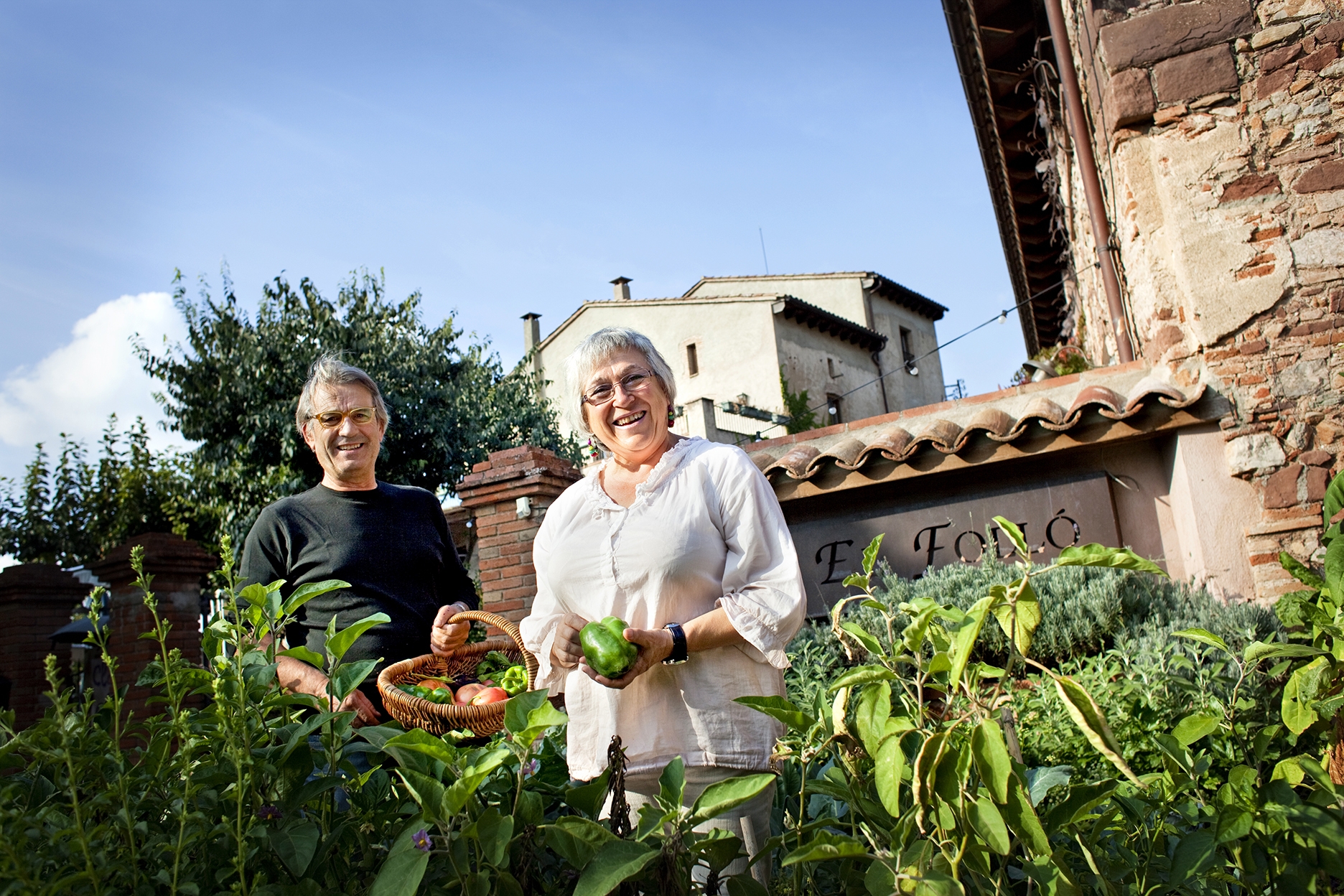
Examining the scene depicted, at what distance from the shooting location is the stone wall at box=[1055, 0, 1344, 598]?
193 inches

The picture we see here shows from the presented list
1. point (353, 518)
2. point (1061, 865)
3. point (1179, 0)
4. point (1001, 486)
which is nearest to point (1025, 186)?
point (1179, 0)

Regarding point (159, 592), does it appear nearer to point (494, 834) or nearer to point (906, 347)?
point (494, 834)

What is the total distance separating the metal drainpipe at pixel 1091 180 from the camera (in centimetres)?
640

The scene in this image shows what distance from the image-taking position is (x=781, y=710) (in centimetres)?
119

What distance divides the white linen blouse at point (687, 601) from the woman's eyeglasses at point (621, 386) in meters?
0.18

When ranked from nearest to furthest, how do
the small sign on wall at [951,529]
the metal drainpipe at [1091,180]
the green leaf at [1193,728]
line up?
the green leaf at [1193,728], the small sign on wall at [951,529], the metal drainpipe at [1091,180]

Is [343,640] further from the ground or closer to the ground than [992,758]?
further from the ground

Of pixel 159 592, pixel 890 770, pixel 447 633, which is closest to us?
pixel 890 770

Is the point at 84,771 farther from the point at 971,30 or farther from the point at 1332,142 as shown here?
the point at 971,30

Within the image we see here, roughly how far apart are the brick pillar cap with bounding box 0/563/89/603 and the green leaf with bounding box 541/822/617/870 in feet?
36.2

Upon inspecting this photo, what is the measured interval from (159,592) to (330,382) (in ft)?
22.8

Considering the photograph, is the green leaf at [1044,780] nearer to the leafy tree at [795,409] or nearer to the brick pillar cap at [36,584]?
the brick pillar cap at [36,584]

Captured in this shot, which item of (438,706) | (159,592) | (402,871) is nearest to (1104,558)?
(402,871)

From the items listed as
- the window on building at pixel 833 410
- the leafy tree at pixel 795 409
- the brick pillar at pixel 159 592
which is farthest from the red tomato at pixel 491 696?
the window on building at pixel 833 410
